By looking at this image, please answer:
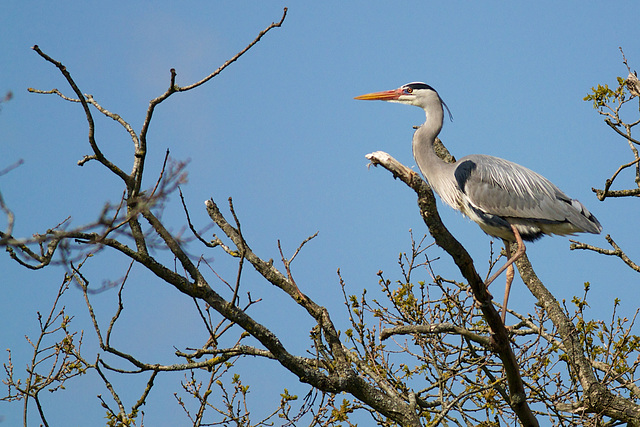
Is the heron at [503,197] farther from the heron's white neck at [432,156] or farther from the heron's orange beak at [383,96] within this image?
the heron's orange beak at [383,96]

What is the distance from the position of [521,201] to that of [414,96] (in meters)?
1.96

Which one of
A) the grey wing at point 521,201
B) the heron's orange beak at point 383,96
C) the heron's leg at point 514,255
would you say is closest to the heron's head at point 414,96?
the heron's orange beak at point 383,96

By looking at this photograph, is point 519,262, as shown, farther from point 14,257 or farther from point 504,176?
Result: point 14,257

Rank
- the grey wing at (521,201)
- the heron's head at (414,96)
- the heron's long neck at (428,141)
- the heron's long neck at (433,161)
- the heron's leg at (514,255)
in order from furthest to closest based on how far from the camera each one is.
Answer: the heron's head at (414,96)
the heron's long neck at (428,141)
the heron's long neck at (433,161)
the grey wing at (521,201)
the heron's leg at (514,255)

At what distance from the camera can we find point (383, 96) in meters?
8.45

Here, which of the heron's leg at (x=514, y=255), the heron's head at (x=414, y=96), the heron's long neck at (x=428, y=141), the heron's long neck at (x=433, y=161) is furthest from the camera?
the heron's head at (x=414, y=96)

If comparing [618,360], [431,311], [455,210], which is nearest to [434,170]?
[455,210]

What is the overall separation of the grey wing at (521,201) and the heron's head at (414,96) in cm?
97

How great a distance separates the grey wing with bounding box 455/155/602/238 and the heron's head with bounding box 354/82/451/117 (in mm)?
971

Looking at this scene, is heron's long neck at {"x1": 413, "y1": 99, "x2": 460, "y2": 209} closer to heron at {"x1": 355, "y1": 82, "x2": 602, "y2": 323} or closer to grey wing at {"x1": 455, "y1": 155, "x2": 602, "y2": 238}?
heron at {"x1": 355, "y1": 82, "x2": 602, "y2": 323}

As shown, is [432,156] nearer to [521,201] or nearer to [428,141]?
[428,141]

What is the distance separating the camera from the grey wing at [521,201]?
7.11 metres

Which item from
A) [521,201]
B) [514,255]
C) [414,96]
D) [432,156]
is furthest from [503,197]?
[414,96]

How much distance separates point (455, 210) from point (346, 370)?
3.59m
